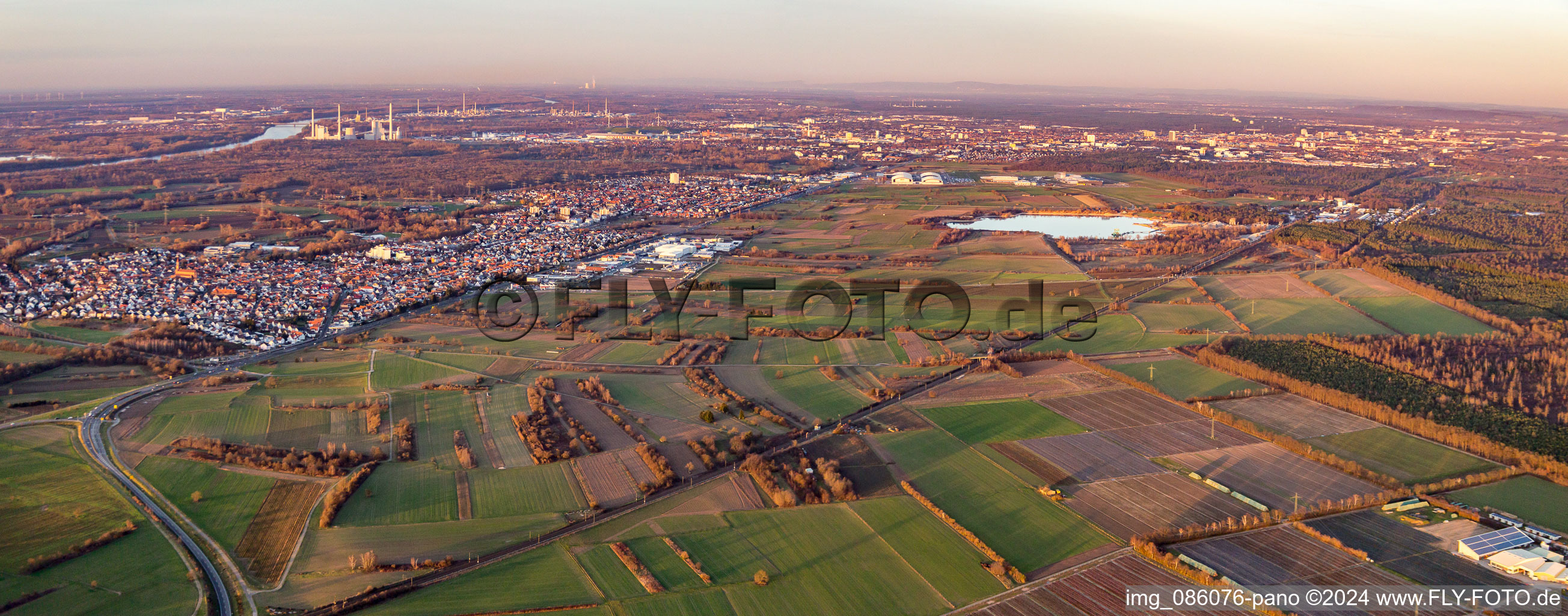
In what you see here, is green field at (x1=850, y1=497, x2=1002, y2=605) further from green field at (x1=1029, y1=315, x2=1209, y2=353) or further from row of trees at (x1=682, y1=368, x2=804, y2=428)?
green field at (x1=1029, y1=315, x2=1209, y2=353)

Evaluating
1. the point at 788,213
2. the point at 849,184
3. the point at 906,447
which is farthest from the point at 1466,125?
the point at 906,447

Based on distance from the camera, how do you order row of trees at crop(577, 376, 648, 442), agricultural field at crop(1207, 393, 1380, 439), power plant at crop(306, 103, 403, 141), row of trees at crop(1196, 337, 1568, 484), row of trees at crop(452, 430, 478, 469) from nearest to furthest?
row of trees at crop(452, 430, 478, 469), row of trees at crop(1196, 337, 1568, 484), row of trees at crop(577, 376, 648, 442), agricultural field at crop(1207, 393, 1380, 439), power plant at crop(306, 103, 403, 141)

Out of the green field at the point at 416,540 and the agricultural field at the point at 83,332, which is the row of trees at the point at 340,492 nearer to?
the green field at the point at 416,540

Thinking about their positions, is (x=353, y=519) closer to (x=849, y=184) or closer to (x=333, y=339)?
(x=333, y=339)

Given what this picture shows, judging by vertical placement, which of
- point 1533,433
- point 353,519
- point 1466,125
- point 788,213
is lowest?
point 353,519

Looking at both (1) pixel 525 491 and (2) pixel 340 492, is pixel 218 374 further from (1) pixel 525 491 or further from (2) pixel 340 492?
(1) pixel 525 491

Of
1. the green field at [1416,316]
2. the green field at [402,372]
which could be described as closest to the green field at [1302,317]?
the green field at [1416,316]

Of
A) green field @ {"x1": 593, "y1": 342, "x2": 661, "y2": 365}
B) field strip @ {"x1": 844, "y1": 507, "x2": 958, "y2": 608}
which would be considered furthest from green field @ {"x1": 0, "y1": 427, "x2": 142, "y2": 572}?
field strip @ {"x1": 844, "y1": 507, "x2": 958, "y2": 608}
